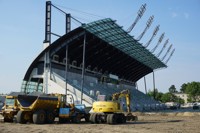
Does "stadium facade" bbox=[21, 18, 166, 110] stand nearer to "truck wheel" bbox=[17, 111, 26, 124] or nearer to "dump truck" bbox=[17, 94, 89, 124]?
"dump truck" bbox=[17, 94, 89, 124]

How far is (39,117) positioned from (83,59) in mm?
27310

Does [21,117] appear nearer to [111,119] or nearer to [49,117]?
[49,117]

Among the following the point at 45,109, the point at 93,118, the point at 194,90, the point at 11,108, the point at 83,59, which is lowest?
the point at 93,118

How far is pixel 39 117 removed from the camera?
2494 cm

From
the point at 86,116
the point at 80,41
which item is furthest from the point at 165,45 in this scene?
the point at 86,116

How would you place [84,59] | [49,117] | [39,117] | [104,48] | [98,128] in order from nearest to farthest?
[98,128], [39,117], [49,117], [84,59], [104,48]

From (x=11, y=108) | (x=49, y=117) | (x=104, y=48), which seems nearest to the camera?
(x=49, y=117)

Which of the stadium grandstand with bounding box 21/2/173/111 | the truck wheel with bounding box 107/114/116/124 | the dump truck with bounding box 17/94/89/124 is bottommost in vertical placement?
the truck wheel with bounding box 107/114/116/124

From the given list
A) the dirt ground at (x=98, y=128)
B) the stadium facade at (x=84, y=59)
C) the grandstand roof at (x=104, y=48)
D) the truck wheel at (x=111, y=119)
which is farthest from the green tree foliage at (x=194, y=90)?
the truck wheel at (x=111, y=119)

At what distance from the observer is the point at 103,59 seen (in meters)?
70.1

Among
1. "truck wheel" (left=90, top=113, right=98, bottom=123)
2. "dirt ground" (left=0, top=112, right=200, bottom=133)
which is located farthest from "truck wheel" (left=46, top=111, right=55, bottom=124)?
"truck wheel" (left=90, top=113, right=98, bottom=123)

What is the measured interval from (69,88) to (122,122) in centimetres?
2836

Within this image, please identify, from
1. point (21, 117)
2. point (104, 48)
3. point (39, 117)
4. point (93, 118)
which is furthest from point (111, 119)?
point (104, 48)

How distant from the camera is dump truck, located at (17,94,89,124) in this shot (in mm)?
25266
